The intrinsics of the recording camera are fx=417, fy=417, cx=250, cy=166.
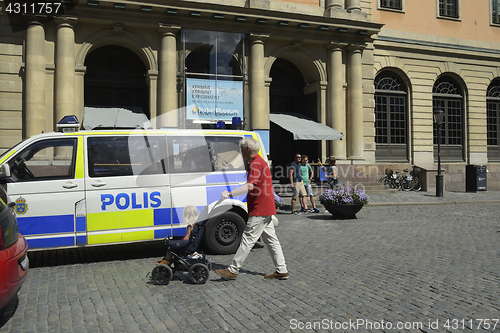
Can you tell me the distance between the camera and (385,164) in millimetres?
23188

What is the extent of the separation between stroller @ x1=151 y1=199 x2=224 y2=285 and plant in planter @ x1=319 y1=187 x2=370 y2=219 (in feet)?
22.4

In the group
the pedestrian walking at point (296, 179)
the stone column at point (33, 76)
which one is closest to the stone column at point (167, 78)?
the stone column at point (33, 76)

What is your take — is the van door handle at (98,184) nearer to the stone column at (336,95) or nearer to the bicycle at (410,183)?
the stone column at (336,95)

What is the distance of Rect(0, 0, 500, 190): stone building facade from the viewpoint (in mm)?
17109

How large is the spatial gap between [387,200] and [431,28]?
43.9ft

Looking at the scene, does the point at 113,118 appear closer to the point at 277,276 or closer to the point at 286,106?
the point at 286,106

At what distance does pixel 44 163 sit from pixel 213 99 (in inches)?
516

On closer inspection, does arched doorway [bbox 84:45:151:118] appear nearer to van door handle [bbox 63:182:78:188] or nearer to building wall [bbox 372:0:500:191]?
building wall [bbox 372:0:500:191]

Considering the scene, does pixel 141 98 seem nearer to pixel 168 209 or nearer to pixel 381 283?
pixel 168 209

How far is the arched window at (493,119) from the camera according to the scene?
2733 centimetres

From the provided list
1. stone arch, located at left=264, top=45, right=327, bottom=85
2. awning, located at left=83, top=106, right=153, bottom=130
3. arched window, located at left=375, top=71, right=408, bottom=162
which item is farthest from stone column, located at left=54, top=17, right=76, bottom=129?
arched window, located at left=375, top=71, right=408, bottom=162

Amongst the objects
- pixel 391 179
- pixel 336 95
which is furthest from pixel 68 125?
pixel 391 179

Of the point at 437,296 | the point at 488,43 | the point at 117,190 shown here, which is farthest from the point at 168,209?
the point at 488,43

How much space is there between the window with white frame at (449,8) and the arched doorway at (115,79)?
18449 millimetres
